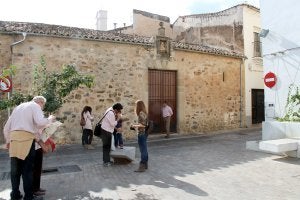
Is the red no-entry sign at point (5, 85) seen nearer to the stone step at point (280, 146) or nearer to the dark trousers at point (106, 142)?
the dark trousers at point (106, 142)

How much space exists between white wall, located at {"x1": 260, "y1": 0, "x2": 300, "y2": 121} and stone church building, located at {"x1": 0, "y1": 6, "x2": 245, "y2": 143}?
4.28m

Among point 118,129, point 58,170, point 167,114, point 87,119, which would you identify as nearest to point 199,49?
point 167,114

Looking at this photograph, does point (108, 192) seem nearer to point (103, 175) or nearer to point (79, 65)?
point (103, 175)

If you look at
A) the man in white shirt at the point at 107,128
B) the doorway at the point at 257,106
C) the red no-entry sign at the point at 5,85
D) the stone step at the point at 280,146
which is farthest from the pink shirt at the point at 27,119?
the doorway at the point at 257,106

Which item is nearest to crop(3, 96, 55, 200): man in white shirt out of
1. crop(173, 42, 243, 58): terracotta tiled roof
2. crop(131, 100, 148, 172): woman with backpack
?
crop(131, 100, 148, 172): woman with backpack

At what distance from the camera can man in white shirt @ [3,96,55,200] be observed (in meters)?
Answer: 4.46

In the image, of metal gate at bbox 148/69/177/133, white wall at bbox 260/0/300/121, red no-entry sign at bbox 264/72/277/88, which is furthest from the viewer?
metal gate at bbox 148/69/177/133

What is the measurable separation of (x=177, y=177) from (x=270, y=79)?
578 centimetres

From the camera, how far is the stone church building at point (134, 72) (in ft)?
Answer: 34.6

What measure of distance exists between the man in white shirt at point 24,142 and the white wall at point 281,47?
784 cm

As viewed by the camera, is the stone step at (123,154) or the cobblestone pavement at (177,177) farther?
the stone step at (123,154)

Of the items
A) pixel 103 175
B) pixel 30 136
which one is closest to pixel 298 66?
pixel 103 175

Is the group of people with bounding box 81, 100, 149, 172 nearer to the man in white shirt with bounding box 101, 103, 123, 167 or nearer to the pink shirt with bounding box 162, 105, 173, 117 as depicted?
the man in white shirt with bounding box 101, 103, 123, 167

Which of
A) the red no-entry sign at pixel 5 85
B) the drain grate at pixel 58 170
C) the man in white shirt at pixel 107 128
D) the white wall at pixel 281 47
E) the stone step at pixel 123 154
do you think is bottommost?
the drain grate at pixel 58 170
